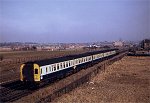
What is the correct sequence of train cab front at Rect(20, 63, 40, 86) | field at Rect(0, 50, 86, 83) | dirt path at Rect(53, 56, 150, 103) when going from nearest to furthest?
dirt path at Rect(53, 56, 150, 103)
train cab front at Rect(20, 63, 40, 86)
field at Rect(0, 50, 86, 83)

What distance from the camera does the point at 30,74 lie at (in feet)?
72.4

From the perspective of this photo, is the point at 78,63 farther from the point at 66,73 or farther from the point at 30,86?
the point at 30,86

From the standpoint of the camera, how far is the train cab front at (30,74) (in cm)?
2175

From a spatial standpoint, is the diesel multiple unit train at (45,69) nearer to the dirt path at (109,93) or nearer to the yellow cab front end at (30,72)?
the yellow cab front end at (30,72)

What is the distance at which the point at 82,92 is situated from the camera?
1983cm

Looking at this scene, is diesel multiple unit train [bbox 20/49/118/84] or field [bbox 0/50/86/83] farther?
field [bbox 0/50/86/83]

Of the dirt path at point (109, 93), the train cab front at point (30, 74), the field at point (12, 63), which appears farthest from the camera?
the field at point (12, 63)

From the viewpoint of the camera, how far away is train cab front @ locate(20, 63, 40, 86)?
21.8 meters

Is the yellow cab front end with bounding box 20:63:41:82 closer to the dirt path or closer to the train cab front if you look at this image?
the train cab front

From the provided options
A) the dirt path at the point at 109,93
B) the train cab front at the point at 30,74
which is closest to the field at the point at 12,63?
the train cab front at the point at 30,74

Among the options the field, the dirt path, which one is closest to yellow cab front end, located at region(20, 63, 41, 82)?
the dirt path

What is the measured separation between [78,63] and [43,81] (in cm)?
1350

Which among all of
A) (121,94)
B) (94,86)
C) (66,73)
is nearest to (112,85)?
(94,86)

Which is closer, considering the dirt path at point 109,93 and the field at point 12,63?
the dirt path at point 109,93
